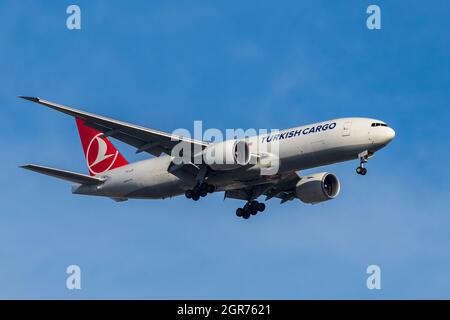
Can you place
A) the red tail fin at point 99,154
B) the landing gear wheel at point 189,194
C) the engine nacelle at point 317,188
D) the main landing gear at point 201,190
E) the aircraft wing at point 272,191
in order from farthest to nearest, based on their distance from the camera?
the red tail fin at point 99,154
the aircraft wing at point 272,191
the engine nacelle at point 317,188
the landing gear wheel at point 189,194
the main landing gear at point 201,190

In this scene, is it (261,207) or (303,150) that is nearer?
(303,150)

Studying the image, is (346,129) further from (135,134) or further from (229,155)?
(135,134)

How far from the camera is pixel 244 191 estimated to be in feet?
196

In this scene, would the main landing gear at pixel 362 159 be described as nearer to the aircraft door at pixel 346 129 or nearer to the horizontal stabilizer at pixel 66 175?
the aircraft door at pixel 346 129

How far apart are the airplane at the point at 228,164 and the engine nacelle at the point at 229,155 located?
0.05 m

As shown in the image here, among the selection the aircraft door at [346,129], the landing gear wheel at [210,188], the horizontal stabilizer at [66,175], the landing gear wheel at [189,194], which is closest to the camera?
the aircraft door at [346,129]

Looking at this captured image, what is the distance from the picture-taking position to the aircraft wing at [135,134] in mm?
52656

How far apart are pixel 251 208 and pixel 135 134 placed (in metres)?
9.42

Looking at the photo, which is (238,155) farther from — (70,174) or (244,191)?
(70,174)

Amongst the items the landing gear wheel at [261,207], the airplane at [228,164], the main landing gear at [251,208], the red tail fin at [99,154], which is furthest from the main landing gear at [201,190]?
the red tail fin at [99,154]

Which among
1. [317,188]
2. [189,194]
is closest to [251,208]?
[317,188]

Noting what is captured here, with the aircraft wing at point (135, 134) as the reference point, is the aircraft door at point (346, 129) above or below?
below

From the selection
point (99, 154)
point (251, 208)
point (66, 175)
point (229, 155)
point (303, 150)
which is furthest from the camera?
point (99, 154)

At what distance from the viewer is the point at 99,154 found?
6197cm
